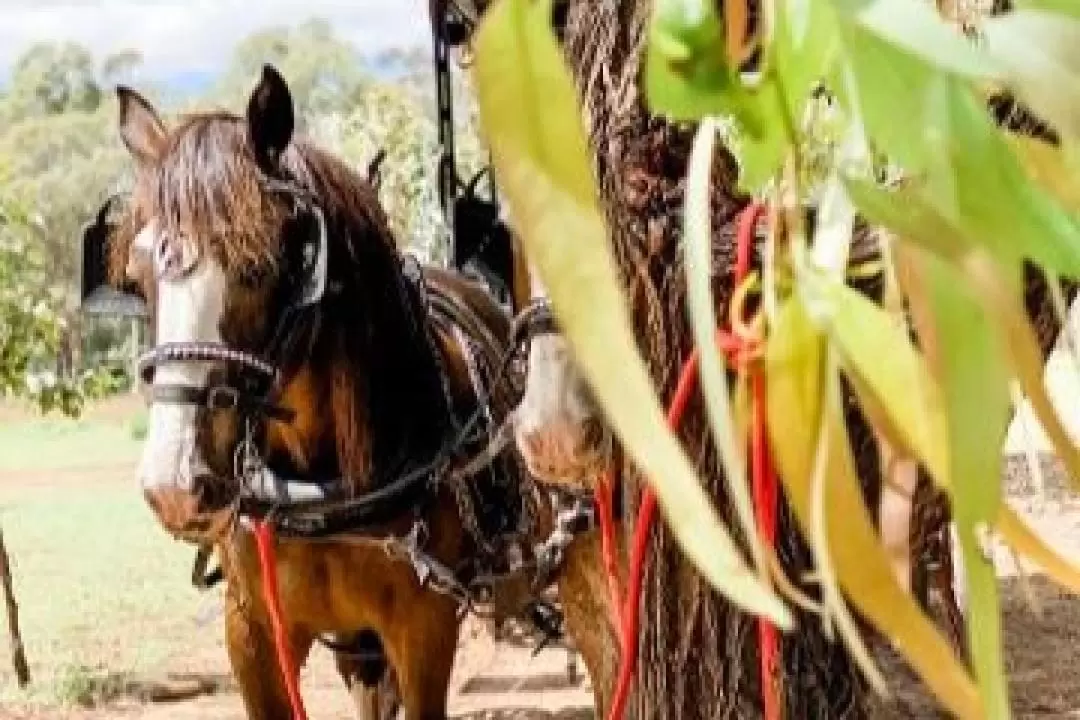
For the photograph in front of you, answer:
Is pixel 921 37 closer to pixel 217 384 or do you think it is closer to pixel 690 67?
pixel 690 67

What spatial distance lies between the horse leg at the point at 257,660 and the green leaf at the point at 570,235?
332cm

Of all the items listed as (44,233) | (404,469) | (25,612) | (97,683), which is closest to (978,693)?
(404,469)

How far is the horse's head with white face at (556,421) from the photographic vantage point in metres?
1.90

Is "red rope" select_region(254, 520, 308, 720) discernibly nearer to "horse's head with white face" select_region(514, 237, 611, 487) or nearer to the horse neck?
the horse neck

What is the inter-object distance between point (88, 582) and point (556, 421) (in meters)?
9.87

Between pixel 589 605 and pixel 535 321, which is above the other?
pixel 535 321

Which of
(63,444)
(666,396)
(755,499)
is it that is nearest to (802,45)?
(755,499)

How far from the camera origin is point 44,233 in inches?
325

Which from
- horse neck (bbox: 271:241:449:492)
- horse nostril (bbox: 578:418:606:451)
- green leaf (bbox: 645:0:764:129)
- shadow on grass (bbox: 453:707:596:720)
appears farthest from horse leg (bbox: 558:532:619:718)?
shadow on grass (bbox: 453:707:596:720)

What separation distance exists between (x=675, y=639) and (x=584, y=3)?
57 cm

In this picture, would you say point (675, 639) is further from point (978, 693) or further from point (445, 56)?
point (445, 56)

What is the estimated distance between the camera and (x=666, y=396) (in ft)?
5.41

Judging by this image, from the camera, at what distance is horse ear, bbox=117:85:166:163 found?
134 inches

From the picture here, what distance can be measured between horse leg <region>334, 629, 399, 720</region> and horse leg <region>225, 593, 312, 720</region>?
7.5 inches
